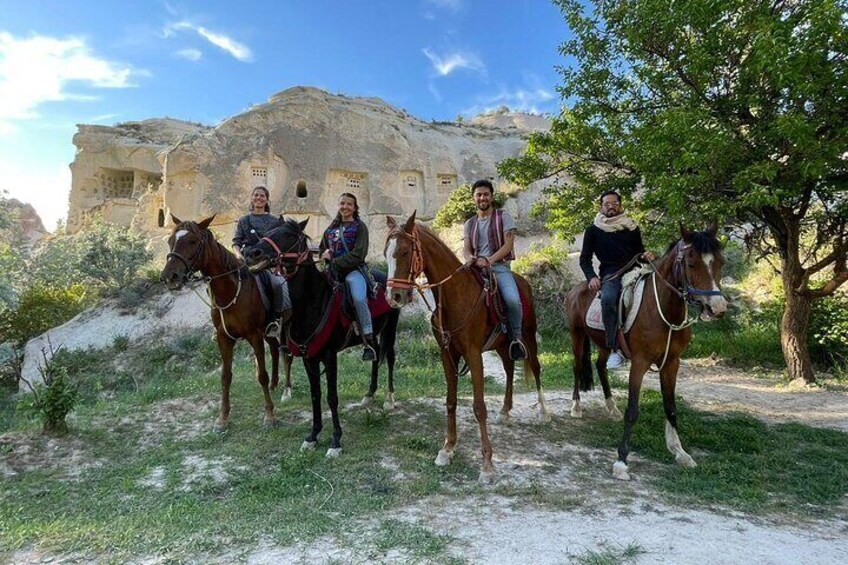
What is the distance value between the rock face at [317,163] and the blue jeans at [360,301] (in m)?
17.4

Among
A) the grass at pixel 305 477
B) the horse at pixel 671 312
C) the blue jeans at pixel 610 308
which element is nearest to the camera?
the grass at pixel 305 477

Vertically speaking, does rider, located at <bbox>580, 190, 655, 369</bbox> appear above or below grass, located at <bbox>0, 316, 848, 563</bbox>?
above

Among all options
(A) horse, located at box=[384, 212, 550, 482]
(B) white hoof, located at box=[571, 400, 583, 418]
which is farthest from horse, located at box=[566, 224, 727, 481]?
(B) white hoof, located at box=[571, 400, 583, 418]

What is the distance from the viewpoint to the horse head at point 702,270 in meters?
4.32

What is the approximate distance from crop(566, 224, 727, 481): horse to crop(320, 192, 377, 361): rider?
9.38 feet

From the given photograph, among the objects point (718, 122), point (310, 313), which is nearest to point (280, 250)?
point (310, 313)

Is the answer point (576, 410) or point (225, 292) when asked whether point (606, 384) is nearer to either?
point (576, 410)

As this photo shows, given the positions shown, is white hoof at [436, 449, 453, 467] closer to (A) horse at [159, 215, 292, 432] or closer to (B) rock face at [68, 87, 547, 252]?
(A) horse at [159, 215, 292, 432]

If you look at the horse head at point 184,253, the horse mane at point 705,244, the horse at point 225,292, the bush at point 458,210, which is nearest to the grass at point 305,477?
the horse at point 225,292

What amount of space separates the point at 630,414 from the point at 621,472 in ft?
1.89

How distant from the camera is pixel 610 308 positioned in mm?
5152

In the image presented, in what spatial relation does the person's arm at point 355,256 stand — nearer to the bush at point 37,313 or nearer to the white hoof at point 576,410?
the white hoof at point 576,410

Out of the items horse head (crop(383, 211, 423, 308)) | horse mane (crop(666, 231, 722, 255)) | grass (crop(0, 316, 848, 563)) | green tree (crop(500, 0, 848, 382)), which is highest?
green tree (crop(500, 0, 848, 382))

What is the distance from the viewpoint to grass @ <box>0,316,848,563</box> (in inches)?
129
